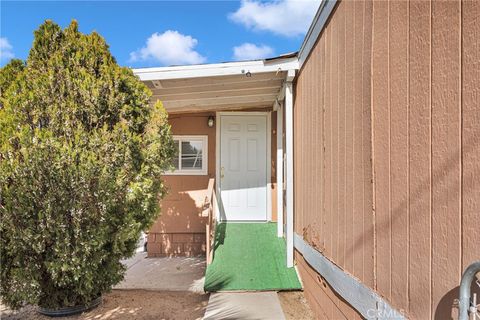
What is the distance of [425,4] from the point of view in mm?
1485

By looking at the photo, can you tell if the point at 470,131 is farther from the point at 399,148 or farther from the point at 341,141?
the point at 341,141

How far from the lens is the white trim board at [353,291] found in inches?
72.9

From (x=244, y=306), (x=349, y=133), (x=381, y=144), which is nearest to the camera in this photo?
(x=381, y=144)

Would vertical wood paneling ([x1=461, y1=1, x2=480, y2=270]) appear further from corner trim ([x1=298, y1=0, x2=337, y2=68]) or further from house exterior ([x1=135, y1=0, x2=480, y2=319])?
corner trim ([x1=298, y1=0, x2=337, y2=68])

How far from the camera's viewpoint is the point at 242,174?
646 centimetres

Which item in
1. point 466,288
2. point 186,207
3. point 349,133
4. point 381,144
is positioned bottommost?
point 186,207

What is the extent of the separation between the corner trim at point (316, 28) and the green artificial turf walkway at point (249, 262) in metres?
2.70

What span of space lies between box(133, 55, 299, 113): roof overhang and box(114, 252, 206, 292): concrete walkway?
8.84 ft

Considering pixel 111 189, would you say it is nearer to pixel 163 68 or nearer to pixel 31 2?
pixel 163 68

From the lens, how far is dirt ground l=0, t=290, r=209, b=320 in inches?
135

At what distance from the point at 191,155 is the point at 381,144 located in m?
4.91

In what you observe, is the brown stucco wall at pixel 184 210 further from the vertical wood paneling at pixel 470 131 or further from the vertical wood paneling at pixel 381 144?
the vertical wood paneling at pixel 470 131

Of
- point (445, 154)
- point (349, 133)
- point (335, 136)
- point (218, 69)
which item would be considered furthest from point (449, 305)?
point (218, 69)

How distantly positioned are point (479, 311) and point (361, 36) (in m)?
1.75
